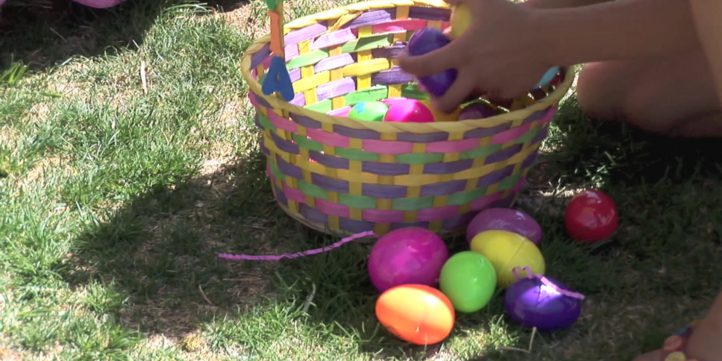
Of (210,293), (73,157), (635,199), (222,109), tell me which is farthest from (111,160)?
(635,199)

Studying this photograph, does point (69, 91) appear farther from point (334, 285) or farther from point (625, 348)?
point (625, 348)

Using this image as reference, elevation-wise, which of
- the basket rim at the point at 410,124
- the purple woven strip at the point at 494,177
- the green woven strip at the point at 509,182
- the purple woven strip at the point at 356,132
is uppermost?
the basket rim at the point at 410,124

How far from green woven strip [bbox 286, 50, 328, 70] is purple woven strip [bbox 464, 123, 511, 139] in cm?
49

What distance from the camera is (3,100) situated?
2150 mm

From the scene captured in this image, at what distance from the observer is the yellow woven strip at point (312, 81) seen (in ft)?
6.45

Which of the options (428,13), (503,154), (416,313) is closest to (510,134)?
(503,154)

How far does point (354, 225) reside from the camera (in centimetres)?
171

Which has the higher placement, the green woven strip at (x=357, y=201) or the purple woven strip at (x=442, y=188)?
the purple woven strip at (x=442, y=188)

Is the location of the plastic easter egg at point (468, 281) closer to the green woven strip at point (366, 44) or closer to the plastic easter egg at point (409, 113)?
the plastic easter egg at point (409, 113)

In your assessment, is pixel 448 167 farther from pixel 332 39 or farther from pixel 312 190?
pixel 332 39

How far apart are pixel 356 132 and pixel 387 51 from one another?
0.53 m

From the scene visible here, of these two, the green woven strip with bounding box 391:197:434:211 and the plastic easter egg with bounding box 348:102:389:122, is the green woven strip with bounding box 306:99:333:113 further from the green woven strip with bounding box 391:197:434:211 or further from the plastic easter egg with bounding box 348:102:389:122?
the green woven strip with bounding box 391:197:434:211

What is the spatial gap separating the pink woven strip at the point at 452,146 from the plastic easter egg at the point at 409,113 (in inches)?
9.3

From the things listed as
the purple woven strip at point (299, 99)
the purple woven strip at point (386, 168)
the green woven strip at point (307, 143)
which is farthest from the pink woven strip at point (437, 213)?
the purple woven strip at point (299, 99)
